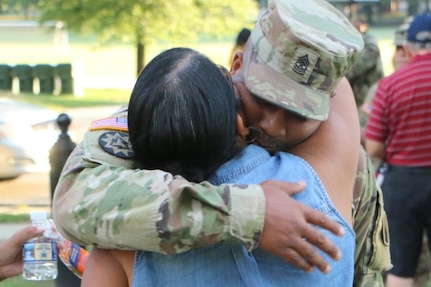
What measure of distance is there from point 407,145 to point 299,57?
3.57 meters

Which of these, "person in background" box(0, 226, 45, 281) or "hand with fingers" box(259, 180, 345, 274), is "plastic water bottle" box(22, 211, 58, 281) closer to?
"person in background" box(0, 226, 45, 281)

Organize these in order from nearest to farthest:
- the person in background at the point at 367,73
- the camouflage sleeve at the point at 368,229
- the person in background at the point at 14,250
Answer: the camouflage sleeve at the point at 368,229 < the person in background at the point at 14,250 < the person in background at the point at 367,73

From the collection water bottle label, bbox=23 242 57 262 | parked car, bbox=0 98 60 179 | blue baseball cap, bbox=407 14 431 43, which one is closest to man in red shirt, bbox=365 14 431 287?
blue baseball cap, bbox=407 14 431 43

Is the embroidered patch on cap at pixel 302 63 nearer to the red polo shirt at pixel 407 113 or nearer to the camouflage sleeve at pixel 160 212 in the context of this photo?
the camouflage sleeve at pixel 160 212

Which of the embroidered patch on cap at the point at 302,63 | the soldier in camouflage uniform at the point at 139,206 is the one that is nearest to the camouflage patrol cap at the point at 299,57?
the embroidered patch on cap at the point at 302,63

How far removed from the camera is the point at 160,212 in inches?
59.7

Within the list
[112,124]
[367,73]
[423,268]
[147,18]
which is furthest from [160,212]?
[147,18]

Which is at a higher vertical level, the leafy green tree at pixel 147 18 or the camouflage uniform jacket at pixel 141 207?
the camouflage uniform jacket at pixel 141 207

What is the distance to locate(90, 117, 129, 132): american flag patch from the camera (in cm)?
171

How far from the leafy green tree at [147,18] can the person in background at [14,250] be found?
16.1 meters

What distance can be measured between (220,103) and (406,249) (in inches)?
157

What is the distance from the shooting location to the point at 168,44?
67.2ft

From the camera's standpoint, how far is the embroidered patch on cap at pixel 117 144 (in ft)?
5.50

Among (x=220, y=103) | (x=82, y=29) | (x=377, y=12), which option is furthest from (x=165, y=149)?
(x=377, y=12)
